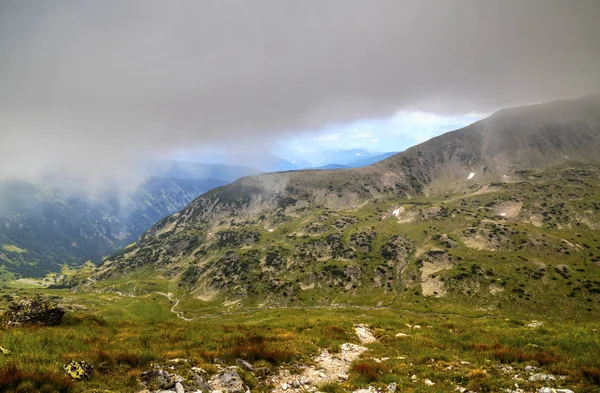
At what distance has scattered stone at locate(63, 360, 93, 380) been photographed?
11.7 m

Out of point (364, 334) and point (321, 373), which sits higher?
point (321, 373)

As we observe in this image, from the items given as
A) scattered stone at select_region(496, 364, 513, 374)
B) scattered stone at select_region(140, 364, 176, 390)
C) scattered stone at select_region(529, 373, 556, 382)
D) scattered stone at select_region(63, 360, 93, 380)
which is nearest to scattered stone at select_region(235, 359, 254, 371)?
scattered stone at select_region(140, 364, 176, 390)

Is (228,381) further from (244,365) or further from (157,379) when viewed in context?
(157,379)

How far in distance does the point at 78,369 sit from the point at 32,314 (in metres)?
13.9

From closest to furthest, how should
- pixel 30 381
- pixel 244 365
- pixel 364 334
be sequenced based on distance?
pixel 30 381 < pixel 244 365 < pixel 364 334

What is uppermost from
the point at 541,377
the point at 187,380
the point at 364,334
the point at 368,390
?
the point at 187,380

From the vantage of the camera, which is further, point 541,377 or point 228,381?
point 228,381

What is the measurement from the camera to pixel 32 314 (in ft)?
68.6

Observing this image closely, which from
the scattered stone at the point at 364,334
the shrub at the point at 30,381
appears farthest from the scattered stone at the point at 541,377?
the shrub at the point at 30,381

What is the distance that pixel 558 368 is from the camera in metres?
14.3

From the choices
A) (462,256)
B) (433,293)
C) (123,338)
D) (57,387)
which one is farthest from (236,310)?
(57,387)

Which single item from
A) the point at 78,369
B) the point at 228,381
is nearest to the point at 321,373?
the point at 228,381

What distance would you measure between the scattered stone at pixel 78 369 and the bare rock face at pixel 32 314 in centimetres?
1214

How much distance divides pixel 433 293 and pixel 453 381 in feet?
568
